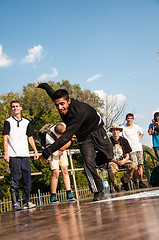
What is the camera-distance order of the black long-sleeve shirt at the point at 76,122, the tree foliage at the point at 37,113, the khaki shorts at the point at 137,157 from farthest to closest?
the tree foliage at the point at 37,113 → the khaki shorts at the point at 137,157 → the black long-sleeve shirt at the point at 76,122

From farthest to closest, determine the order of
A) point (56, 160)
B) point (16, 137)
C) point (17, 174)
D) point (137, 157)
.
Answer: point (137, 157)
point (56, 160)
point (16, 137)
point (17, 174)

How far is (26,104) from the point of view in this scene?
29.4 m

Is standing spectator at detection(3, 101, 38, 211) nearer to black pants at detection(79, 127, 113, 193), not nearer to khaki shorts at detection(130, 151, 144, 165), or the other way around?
black pants at detection(79, 127, 113, 193)

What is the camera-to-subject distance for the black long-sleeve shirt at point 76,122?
3.42m

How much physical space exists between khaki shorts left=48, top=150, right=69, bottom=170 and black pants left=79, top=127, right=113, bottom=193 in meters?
1.71

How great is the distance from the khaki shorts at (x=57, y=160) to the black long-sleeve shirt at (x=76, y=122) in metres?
1.79

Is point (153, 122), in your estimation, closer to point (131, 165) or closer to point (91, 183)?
point (131, 165)

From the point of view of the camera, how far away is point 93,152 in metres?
4.50

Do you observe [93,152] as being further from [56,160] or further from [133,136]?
[133,136]

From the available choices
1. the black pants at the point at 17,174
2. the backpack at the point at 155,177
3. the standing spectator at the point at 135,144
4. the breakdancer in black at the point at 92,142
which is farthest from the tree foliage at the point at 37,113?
the breakdancer in black at the point at 92,142

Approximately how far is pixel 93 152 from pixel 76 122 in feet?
3.33

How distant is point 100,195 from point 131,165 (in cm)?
270

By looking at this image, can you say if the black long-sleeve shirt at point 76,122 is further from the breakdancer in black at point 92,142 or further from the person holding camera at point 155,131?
the person holding camera at point 155,131

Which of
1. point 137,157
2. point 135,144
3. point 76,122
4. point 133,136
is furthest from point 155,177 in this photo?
point 76,122
